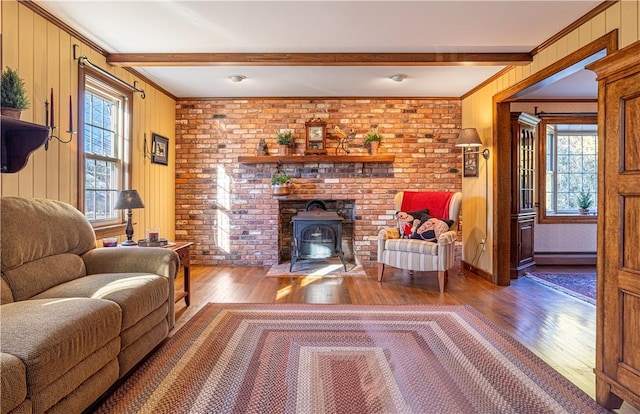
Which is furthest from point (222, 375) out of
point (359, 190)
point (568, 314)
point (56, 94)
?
point (359, 190)

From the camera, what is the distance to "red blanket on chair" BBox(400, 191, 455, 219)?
167 inches

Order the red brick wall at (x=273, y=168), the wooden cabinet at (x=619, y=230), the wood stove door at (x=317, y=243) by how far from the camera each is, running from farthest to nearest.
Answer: the red brick wall at (x=273, y=168)
the wood stove door at (x=317, y=243)
the wooden cabinet at (x=619, y=230)

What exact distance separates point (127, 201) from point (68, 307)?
5.11 feet

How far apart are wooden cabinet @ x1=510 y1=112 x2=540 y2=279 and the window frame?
434 centimetres

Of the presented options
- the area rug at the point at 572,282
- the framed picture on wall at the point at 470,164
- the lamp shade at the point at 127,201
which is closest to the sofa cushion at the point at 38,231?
the lamp shade at the point at 127,201

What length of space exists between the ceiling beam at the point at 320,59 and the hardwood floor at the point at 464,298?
7.43 ft

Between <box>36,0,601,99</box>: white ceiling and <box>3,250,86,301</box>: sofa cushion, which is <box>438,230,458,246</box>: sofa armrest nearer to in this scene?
<box>36,0,601,99</box>: white ceiling

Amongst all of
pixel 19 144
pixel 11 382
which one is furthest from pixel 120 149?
pixel 11 382

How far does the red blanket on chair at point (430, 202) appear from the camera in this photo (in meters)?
4.24

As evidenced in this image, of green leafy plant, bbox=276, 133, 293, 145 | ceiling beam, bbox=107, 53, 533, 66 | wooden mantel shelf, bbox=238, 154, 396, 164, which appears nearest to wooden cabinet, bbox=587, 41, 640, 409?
ceiling beam, bbox=107, 53, 533, 66

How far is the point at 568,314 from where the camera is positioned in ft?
9.95

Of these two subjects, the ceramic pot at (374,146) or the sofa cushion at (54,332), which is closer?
the sofa cushion at (54,332)

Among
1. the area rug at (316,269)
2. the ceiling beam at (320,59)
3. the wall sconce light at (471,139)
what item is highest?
the ceiling beam at (320,59)

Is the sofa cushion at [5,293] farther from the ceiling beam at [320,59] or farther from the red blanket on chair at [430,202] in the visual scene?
the red blanket on chair at [430,202]
